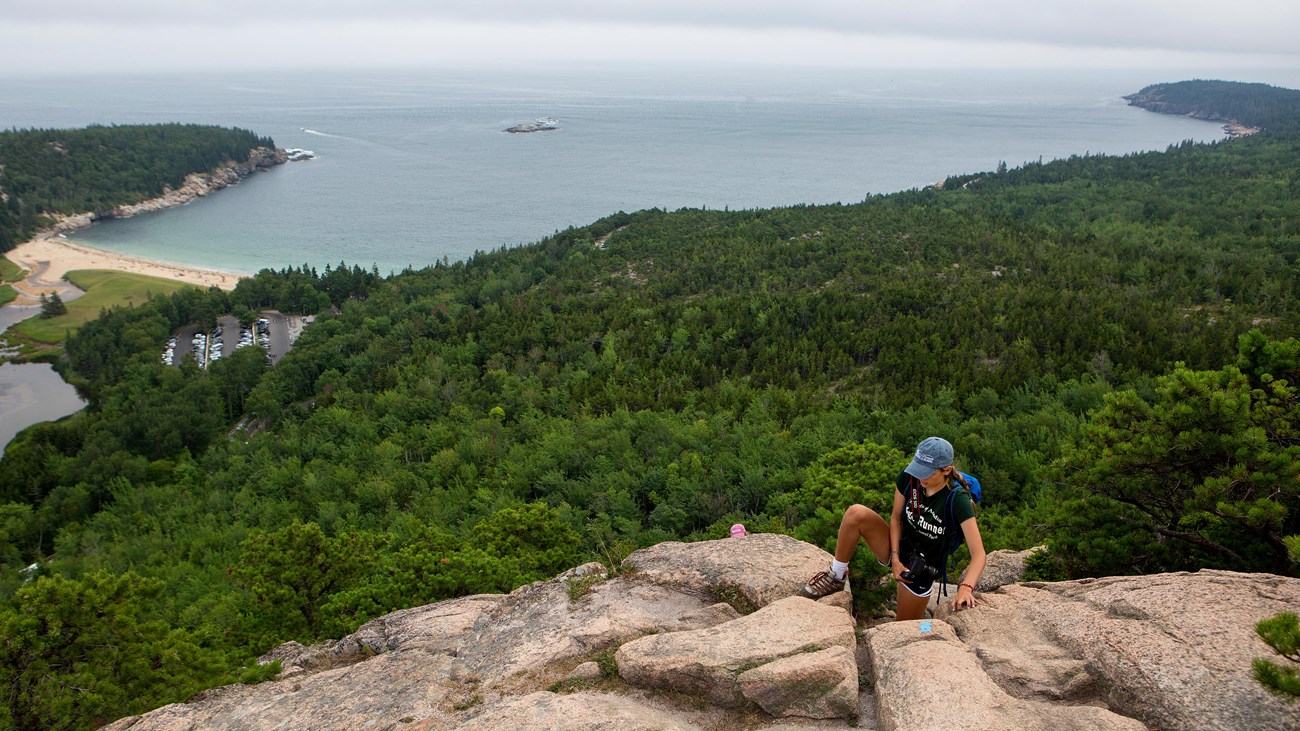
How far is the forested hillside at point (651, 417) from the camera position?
14.6 meters

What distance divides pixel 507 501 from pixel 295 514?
14.6 m

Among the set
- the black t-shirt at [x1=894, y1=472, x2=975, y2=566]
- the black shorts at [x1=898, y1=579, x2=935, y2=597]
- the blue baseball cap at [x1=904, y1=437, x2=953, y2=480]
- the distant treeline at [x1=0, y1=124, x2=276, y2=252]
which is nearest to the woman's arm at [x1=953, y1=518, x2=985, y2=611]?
the black t-shirt at [x1=894, y1=472, x2=975, y2=566]

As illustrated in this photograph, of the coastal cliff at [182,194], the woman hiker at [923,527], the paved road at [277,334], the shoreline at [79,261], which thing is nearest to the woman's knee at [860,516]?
the woman hiker at [923,527]

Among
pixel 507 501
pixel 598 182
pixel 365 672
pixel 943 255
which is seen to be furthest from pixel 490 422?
pixel 598 182

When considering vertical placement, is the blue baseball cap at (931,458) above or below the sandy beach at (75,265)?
above

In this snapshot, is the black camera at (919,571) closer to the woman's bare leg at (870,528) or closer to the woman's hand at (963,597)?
the woman's hand at (963,597)

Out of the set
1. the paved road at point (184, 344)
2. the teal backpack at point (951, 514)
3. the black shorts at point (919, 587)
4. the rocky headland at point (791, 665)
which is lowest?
the paved road at point (184, 344)

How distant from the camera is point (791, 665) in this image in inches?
381

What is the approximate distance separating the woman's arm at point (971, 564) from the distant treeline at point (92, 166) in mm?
172866

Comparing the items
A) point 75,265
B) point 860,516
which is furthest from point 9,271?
point 860,516

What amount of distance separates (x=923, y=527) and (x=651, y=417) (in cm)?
3405

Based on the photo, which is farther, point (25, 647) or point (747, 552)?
point (25, 647)

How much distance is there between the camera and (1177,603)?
31.5ft

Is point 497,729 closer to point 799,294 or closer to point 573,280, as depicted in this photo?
point 799,294
